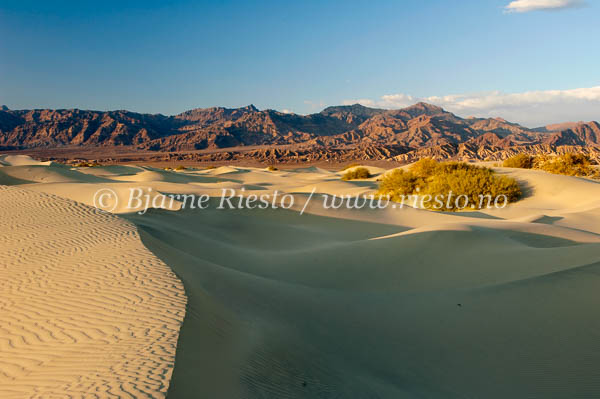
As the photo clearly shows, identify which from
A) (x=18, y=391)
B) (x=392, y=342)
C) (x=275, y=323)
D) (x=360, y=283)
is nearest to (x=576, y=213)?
(x=360, y=283)

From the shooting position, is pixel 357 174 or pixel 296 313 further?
pixel 357 174

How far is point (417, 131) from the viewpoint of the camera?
14212cm

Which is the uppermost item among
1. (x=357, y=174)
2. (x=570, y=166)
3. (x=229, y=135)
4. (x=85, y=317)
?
(x=229, y=135)

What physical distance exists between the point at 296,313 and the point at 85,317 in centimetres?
270

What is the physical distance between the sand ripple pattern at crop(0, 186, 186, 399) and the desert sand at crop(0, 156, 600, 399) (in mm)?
17

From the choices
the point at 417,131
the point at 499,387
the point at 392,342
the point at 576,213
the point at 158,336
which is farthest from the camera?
the point at 417,131

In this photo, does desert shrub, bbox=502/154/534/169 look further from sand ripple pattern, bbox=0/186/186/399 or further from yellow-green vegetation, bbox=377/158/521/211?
sand ripple pattern, bbox=0/186/186/399

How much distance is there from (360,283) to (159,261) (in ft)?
13.1

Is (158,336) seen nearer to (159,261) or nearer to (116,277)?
(116,277)

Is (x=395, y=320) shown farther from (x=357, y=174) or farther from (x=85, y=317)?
(x=357, y=174)

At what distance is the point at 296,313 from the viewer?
5.34 meters

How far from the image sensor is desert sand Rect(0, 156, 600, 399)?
117 inches

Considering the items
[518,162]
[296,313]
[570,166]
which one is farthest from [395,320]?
→ [518,162]

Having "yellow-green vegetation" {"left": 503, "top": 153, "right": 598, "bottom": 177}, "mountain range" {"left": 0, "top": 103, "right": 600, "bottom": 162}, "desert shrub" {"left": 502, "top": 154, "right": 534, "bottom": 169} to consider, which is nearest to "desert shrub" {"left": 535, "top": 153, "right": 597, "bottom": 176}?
"yellow-green vegetation" {"left": 503, "top": 153, "right": 598, "bottom": 177}
